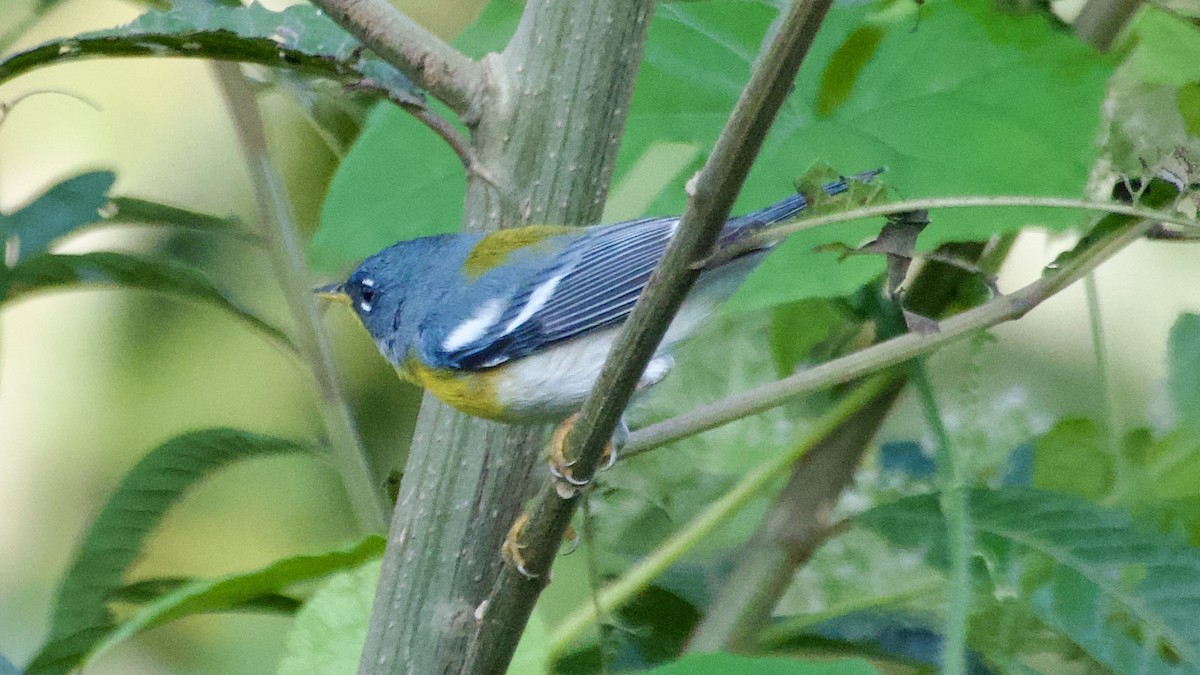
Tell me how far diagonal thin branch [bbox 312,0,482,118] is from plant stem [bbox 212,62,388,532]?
0.39m

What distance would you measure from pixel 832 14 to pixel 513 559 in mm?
505

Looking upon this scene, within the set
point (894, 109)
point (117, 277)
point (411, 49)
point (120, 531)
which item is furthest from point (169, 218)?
point (894, 109)

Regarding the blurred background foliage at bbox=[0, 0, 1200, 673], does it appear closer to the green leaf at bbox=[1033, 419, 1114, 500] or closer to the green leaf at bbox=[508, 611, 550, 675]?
the green leaf at bbox=[1033, 419, 1114, 500]

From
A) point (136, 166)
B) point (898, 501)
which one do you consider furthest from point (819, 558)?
point (136, 166)

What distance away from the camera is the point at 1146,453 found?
823 millimetres

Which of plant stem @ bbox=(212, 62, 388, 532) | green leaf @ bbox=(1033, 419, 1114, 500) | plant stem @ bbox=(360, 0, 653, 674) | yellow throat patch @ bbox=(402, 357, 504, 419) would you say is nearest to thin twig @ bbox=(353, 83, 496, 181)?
→ plant stem @ bbox=(360, 0, 653, 674)

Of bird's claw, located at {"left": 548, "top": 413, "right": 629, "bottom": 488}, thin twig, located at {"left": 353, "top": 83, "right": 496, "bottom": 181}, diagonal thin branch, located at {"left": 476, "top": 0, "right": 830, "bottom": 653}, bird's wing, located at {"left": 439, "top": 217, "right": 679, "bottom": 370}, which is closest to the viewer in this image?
diagonal thin branch, located at {"left": 476, "top": 0, "right": 830, "bottom": 653}

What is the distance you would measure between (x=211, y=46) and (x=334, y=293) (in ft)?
1.24

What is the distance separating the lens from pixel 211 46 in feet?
2.20

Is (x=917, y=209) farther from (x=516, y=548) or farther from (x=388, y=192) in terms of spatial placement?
(x=388, y=192)

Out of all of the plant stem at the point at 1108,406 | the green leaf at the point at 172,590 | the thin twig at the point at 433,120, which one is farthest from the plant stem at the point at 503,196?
the plant stem at the point at 1108,406

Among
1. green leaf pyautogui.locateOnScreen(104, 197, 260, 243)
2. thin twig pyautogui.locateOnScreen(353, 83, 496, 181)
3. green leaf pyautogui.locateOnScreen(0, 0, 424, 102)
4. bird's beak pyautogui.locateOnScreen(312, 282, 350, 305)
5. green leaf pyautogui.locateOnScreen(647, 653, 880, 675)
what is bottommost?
green leaf pyautogui.locateOnScreen(647, 653, 880, 675)

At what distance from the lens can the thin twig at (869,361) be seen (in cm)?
62

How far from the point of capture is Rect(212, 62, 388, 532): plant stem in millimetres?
951
